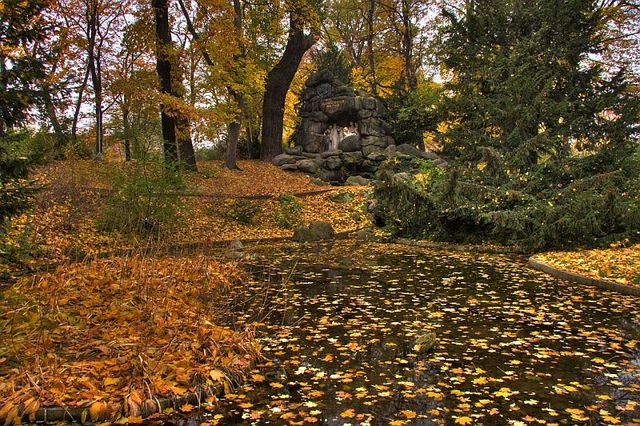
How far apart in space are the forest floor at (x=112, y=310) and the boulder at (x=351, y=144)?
12.2 meters

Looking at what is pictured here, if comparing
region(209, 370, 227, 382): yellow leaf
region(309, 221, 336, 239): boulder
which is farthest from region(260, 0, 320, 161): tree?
region(209, 370, 227, 382): yellow leaf

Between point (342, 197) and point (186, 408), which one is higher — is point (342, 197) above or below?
above

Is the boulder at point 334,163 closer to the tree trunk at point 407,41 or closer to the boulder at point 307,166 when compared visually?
the boulder at point 307,166

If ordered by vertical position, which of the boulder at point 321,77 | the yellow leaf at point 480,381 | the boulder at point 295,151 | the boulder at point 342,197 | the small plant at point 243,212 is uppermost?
the boulder at point 321,77

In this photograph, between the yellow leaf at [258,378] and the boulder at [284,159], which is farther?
the boulder at [284,159]

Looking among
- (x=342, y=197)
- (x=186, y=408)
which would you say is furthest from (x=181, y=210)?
(x=186, y=408)

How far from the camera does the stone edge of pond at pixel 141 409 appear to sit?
3.29 meters

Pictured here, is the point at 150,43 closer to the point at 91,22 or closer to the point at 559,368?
the point at 91,22

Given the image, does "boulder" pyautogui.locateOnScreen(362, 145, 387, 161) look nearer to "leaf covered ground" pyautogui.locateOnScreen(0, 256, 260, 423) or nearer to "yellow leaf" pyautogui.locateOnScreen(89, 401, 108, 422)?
"leaf covered ground" pyautogui.locateOnScreen(0, 256, 260, 423)

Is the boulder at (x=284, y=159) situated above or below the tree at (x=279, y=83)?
below

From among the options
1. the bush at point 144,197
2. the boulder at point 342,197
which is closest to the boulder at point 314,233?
the bush at point 144,197

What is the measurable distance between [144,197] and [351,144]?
1556 cm

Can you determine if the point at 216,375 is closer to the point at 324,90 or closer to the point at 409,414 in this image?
the point at 409,414

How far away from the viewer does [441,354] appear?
4633 mm
